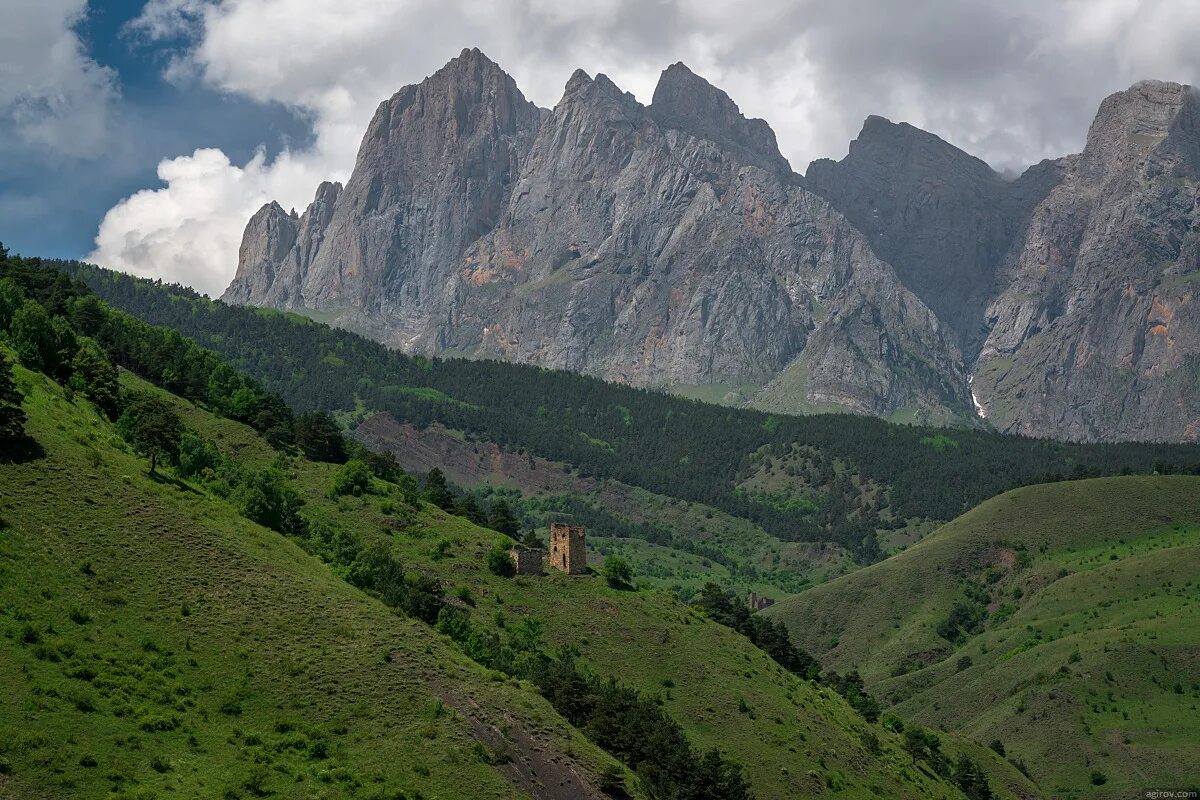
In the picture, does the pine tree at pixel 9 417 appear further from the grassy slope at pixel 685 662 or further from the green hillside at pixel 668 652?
the grassy slope at pixel 685 662

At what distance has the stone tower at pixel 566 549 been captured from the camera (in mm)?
144000

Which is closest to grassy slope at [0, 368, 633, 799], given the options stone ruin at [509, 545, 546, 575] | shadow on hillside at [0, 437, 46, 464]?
shadow on hillside at [0, 437, 46, 464]

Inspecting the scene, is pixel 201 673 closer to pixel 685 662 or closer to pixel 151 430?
pixel 151 430

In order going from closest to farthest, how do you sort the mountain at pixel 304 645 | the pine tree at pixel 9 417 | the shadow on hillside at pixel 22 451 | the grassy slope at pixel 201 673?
the grassy slope at pixel 201 673 < the mountain at pixel 304 645 < the shadow on hillside at pixel 22 451 < the pine tree at pixel 9 417

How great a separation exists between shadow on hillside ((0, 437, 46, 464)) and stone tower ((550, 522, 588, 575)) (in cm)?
5991

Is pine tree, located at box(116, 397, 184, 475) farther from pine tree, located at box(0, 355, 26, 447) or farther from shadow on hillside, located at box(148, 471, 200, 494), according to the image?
pine tree, located at box(0, 355, 26, 447)

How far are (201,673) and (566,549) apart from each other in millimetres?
64268

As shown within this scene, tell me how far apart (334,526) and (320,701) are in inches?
1970

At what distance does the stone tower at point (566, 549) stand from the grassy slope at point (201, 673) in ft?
135

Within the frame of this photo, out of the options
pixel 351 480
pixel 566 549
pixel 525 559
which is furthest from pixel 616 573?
pixel 351 480

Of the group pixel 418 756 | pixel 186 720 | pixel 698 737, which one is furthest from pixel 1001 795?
pixel 186 720

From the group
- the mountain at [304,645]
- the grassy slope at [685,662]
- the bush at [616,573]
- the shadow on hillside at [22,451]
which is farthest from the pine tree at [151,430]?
the bush at [616,573]

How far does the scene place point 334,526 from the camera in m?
134

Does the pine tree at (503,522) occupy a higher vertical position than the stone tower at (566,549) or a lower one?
higher
